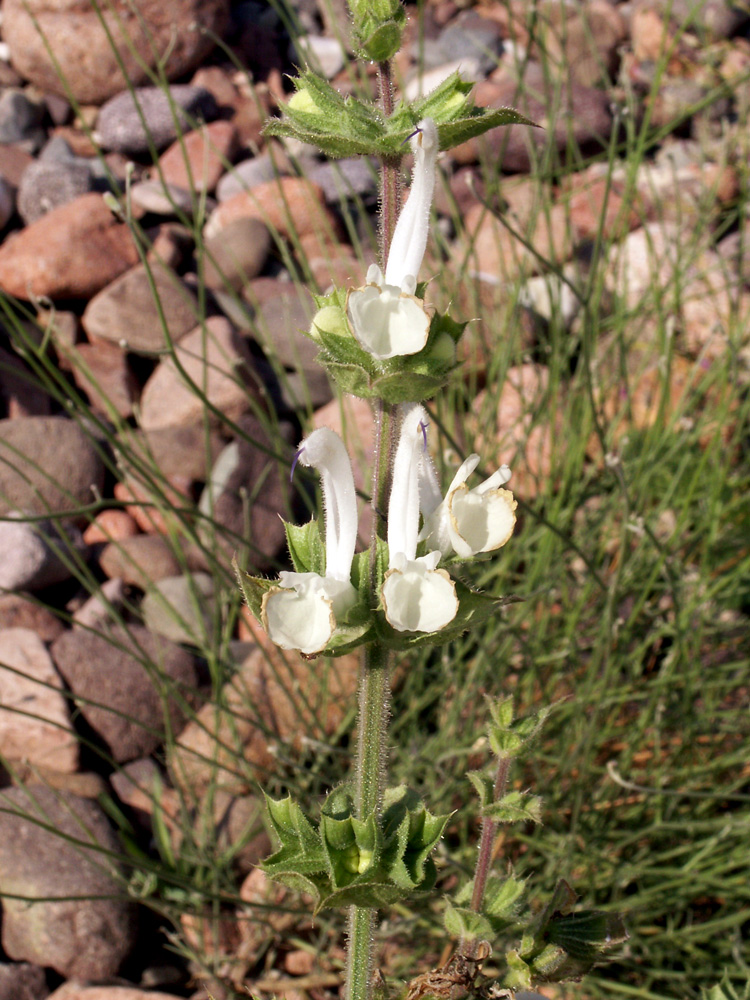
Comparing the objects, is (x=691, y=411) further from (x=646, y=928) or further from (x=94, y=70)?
(x=94, y=70)

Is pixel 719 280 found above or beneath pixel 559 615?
above

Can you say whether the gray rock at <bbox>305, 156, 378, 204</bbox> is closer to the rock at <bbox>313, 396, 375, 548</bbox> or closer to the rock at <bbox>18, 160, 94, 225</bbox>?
the rock at <bbox>18, 160, 94, 225</bbox>

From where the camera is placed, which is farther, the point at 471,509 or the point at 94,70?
the point at 94,70

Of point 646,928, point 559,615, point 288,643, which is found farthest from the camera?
point 559,615

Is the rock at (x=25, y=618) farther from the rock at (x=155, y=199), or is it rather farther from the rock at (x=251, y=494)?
the rock at (x=155, y=199)

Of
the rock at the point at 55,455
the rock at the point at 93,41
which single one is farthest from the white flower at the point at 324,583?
the rock at the point at 93,41

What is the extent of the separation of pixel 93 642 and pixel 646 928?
141 cm

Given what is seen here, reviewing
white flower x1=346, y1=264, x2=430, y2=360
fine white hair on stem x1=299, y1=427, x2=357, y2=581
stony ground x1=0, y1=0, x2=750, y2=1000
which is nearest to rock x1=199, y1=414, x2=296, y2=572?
stony ground x1=0, y1=0, x2=750, y2=1000

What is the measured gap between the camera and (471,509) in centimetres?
85

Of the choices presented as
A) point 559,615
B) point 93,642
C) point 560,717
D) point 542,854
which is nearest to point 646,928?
point 542,854

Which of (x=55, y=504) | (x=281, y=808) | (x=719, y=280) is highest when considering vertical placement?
(x=719, y=280)

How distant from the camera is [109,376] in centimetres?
288

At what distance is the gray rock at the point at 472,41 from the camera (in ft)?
13.8

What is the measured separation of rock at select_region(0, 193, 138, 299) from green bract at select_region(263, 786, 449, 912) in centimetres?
255
